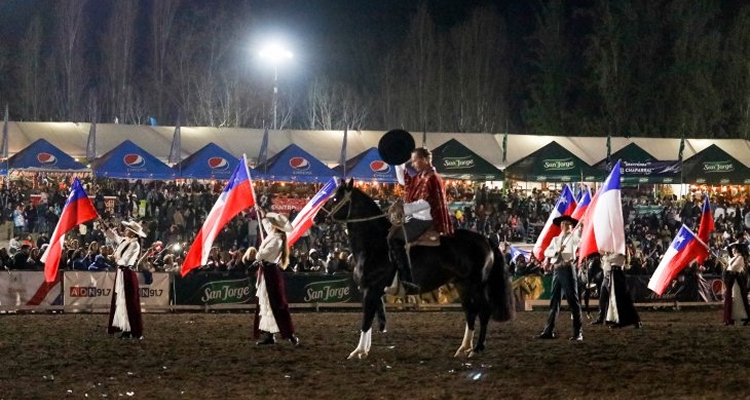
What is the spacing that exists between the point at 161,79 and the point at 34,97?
743cm

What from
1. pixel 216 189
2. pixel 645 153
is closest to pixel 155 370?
pixel 216 189

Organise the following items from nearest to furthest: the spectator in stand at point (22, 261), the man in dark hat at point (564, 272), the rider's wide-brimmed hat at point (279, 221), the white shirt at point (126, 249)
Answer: the rider's wide-brimmed hat at point (279, 221) < the white shirt at point (126, 249) < the man in dark hat at point (564, 272) < the spectator in stand at point (22, 261)

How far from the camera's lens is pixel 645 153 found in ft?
139

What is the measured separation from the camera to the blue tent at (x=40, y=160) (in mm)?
33469

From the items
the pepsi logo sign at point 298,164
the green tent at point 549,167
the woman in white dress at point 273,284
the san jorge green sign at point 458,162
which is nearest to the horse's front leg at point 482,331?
the woman in white dress at point 273,284

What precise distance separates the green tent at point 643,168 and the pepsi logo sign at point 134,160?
17.4 meters

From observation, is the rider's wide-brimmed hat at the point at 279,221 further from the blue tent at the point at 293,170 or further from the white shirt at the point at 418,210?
the blue tent at the point at 293,170

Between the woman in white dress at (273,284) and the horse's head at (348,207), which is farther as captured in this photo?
the woman in white dress at (273,284)

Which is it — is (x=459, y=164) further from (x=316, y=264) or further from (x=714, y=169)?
(x=714, y=169)

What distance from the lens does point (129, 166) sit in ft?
112

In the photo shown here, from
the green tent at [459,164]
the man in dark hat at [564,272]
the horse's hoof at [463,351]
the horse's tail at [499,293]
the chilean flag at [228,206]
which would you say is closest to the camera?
the horse's hoof at [463,351]

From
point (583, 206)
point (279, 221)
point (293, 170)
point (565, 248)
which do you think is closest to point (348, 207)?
point (279, 221)

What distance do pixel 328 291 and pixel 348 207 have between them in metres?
11.7

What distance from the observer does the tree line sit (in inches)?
2562
